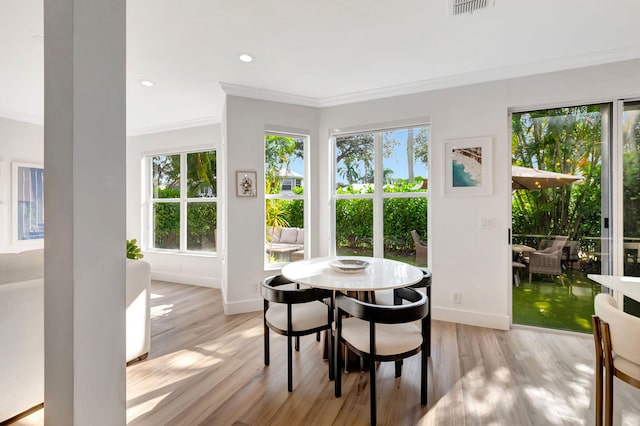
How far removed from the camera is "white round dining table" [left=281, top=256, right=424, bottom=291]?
1958 millimetres

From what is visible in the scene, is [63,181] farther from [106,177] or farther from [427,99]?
[427,99]

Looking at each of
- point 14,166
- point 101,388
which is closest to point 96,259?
point 101,388

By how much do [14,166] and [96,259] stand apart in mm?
4862

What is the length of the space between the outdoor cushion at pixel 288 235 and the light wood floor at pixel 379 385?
4.51 ft

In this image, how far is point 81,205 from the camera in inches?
42.8

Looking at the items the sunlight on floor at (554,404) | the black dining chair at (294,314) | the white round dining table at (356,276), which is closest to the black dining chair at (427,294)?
the white round dining table at (356,276)

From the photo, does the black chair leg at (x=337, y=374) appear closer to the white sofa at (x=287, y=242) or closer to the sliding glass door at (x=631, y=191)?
the white sofa at (x=287, y=242)

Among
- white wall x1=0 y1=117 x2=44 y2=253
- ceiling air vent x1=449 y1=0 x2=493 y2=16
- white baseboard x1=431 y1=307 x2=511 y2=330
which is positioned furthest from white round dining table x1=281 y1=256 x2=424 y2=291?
white wall x1=0 y1=117 x2=44 y2=253

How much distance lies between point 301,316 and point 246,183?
6.49ft

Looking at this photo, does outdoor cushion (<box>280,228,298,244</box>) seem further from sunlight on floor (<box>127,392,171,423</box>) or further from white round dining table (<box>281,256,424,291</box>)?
sunlight on floor (<box>127,392,171,423</box>)

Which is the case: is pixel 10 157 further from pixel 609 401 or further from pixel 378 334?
pixel 609 401

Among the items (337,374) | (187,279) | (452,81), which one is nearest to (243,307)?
(187,279)

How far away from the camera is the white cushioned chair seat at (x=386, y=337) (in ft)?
5.83

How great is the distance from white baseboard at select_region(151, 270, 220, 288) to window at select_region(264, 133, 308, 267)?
1.39m
